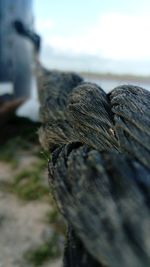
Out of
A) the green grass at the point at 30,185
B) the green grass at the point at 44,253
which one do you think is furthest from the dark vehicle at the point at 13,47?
the green grass at the point at 44,253

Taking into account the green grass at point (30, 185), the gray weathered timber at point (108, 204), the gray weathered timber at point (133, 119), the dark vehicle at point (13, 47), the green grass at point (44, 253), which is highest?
the dark vehicle at point (13, 47)

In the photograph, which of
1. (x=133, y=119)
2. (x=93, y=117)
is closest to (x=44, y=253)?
(x=93, y=117)

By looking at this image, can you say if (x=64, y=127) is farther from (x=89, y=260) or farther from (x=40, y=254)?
(x=40, y=254)

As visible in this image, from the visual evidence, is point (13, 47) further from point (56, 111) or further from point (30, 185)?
point (56, 111)

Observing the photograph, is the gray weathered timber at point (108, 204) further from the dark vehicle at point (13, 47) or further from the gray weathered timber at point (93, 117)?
the dark vehicle at point (13, 47)

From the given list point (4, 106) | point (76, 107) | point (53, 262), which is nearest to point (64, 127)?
point (76, 107)

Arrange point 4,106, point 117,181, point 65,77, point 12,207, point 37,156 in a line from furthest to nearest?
point 4,106
point 37,156
point 12,207
point 65,77
point 117,181

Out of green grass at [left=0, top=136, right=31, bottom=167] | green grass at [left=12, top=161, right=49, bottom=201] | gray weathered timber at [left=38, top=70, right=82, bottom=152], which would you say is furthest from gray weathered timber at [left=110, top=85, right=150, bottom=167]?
green grass at [left=0, top=136, right=31, bottom=167]

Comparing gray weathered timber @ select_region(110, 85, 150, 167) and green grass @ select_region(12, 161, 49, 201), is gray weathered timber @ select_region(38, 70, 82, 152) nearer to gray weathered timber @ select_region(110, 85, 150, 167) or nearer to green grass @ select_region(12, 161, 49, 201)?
gray weathered timber @ select_region(110, 85, 150, 167)
